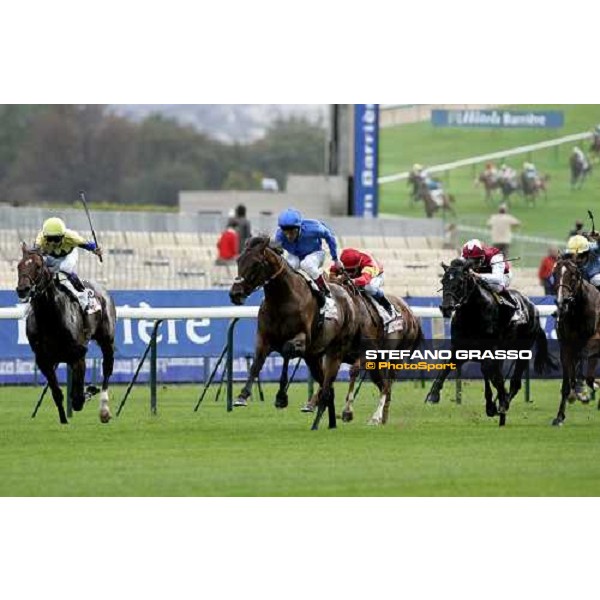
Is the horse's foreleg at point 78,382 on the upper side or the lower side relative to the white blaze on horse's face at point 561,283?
lower

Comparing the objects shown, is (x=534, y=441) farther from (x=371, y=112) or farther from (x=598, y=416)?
(x=371, y=112)

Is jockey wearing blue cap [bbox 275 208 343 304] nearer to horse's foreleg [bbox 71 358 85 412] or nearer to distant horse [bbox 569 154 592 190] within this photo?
horse's foreleg [bbox 71 358 85 412]

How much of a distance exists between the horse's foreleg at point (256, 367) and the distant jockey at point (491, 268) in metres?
2.59

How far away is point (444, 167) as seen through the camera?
4347 centimetres

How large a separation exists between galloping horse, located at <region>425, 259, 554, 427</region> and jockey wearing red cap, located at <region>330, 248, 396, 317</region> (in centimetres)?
99

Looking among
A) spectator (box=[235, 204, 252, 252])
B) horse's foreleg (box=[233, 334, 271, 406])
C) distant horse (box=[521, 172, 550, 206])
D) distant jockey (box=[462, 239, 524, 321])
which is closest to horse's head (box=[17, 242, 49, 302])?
horse's foreleg (box=[233, 334, 271, 406])

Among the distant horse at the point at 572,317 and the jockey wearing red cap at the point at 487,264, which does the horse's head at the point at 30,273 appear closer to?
the jockey wearing red cap at the point at 487,264

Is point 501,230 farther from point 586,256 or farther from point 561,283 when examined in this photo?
point 561,283

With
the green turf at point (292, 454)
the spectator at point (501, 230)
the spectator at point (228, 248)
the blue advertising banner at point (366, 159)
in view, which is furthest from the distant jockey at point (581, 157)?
the green turf at point (292, 454)

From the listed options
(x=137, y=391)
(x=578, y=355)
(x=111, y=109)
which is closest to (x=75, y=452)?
(x=578, y=355)

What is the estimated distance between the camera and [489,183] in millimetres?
43812

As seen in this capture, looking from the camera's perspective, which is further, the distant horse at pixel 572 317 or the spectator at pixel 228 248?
the spectator at pixel 228 248

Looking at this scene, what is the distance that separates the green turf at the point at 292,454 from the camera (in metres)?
14.5

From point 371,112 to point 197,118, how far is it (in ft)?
198
